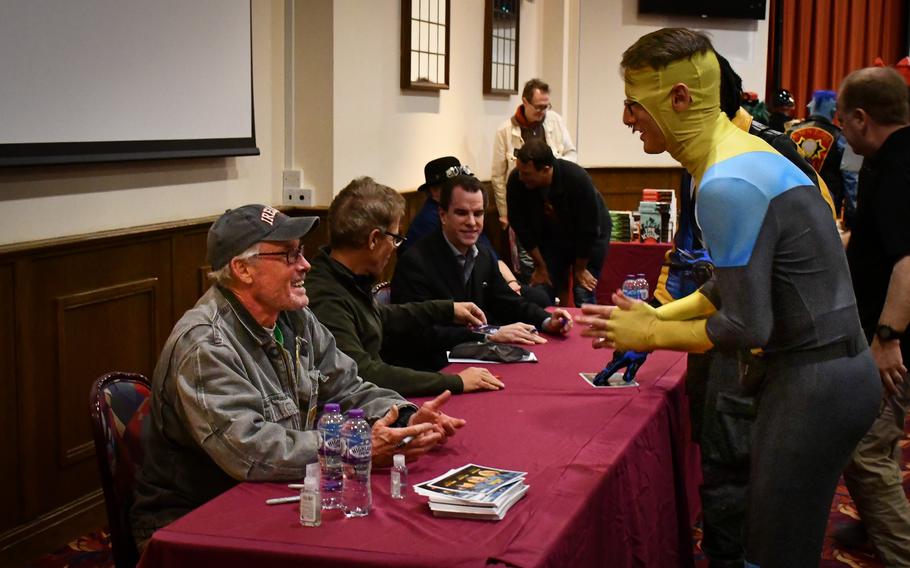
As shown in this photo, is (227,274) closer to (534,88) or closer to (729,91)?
(729,91)

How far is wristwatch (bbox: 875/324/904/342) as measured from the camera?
3.03 m

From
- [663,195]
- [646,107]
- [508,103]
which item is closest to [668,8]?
[508,103]

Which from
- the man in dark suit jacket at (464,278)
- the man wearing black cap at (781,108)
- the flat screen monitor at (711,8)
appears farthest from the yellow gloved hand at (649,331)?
the flat screen monitor at (711,8)

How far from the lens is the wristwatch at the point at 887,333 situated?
3.03 meters

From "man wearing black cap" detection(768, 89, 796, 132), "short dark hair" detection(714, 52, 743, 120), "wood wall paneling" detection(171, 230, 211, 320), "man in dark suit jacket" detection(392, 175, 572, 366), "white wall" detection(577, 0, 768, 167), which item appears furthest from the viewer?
"white wall" detection(577, 0, 768, 167)

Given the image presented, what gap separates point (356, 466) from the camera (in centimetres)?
210

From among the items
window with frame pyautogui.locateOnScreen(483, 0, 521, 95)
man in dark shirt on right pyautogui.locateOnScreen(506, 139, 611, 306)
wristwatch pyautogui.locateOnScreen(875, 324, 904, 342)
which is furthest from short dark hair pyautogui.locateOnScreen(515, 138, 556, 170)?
wristwatch pyautogui.locateOnScreen(875, 324, 904, 342)

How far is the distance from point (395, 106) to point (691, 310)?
3.99 meters

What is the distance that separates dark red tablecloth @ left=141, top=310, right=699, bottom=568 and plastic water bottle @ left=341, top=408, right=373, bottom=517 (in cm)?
3

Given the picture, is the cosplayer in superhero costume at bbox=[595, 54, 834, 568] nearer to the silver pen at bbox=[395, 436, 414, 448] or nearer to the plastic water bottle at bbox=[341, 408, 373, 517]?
the silver pen at bbox=[395, 436, 414, 448]

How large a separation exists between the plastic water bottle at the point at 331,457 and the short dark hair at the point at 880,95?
1.94 m

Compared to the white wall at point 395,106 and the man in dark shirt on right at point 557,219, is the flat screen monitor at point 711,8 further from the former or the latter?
the man in dark shirt on right at point 557,219

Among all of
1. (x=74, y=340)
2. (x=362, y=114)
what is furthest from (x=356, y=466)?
(x=362, y=114)

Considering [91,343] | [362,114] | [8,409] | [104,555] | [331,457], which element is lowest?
[104,555]
